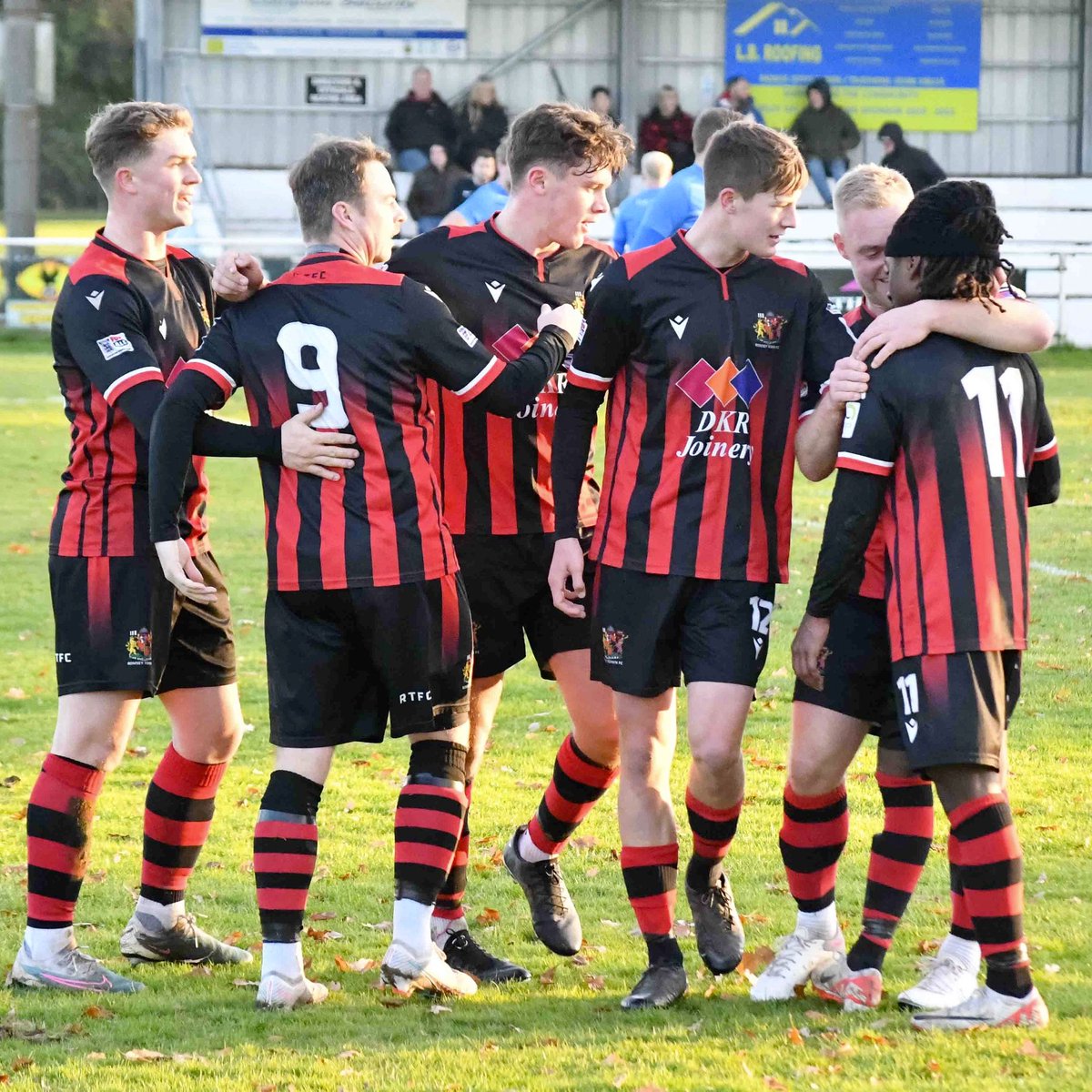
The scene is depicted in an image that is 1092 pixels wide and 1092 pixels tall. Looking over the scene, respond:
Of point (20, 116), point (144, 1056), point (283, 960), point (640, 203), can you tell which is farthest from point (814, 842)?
point (20, 116)

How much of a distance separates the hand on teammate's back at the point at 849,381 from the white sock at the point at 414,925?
1630mm

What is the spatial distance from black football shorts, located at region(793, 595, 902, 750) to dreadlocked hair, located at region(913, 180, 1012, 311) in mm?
783

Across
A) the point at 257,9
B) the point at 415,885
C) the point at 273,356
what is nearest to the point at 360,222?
the point at 273,356

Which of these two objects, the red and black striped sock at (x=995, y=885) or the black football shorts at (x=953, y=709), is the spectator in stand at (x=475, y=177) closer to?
the black football shorts at (x=953, y=709)

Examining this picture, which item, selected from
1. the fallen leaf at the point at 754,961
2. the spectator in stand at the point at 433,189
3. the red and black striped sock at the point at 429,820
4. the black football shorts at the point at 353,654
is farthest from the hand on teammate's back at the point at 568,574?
the spectator in stand at the point at 433,189

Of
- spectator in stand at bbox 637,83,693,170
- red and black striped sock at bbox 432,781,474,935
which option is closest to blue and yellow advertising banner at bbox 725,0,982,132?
spectator in stand at bbox 637,83,693,170

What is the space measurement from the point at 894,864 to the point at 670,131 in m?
21.0

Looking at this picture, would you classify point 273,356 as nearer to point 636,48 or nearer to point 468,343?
point 468,343

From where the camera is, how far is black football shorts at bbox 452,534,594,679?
16.4 feet

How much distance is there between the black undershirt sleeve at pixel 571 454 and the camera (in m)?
4.64

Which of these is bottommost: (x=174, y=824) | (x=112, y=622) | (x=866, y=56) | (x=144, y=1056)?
(x=144, y=1056)

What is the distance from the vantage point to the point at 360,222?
14.6ft

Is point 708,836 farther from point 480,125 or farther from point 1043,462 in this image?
point 480,125

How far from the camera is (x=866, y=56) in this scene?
2662cm
